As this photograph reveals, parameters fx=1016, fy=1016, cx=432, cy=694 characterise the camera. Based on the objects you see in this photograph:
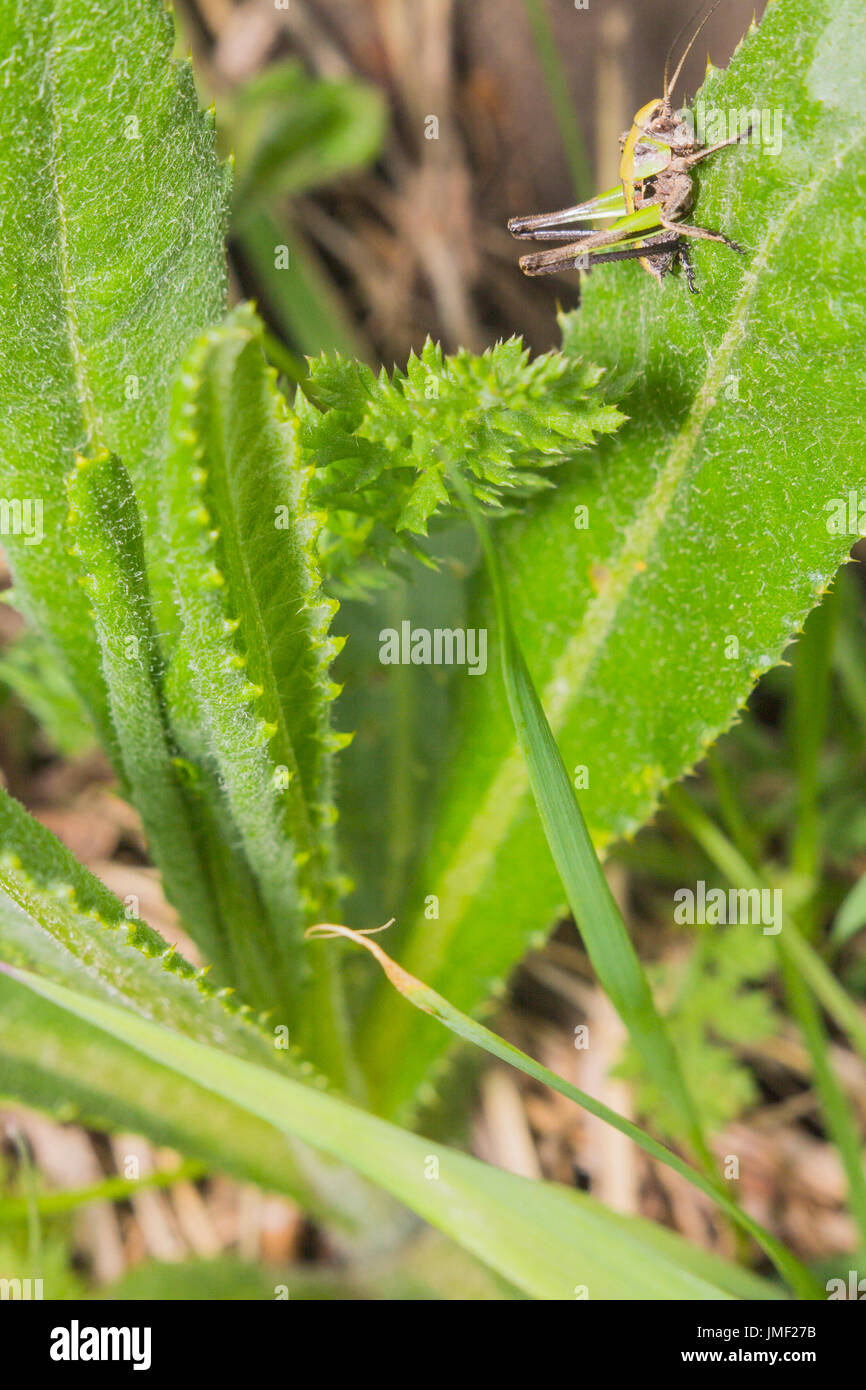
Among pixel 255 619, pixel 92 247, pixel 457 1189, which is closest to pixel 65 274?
pixel 92 247

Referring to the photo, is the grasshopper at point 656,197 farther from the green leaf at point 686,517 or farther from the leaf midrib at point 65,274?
the leaf midrib at point 65,274

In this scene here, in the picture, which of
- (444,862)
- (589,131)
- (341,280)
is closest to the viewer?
(444,862)

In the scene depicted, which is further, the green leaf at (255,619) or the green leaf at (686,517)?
the green leaf at (686,517)

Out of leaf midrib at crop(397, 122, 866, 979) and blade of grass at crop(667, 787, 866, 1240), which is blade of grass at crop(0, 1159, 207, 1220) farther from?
blade of grass at crop(667, 787, 866, 1240)

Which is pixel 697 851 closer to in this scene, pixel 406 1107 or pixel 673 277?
pixel 406 1107

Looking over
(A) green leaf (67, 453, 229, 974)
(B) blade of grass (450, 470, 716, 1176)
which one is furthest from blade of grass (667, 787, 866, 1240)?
(A) green leaf (67, 453, 229, 974)

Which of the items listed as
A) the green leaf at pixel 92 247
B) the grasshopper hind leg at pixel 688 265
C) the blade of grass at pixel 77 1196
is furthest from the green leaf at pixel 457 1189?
the grasshopper hind leg at pixel 688 265

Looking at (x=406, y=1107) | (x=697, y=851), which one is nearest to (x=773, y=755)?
(x=697, y=851)
